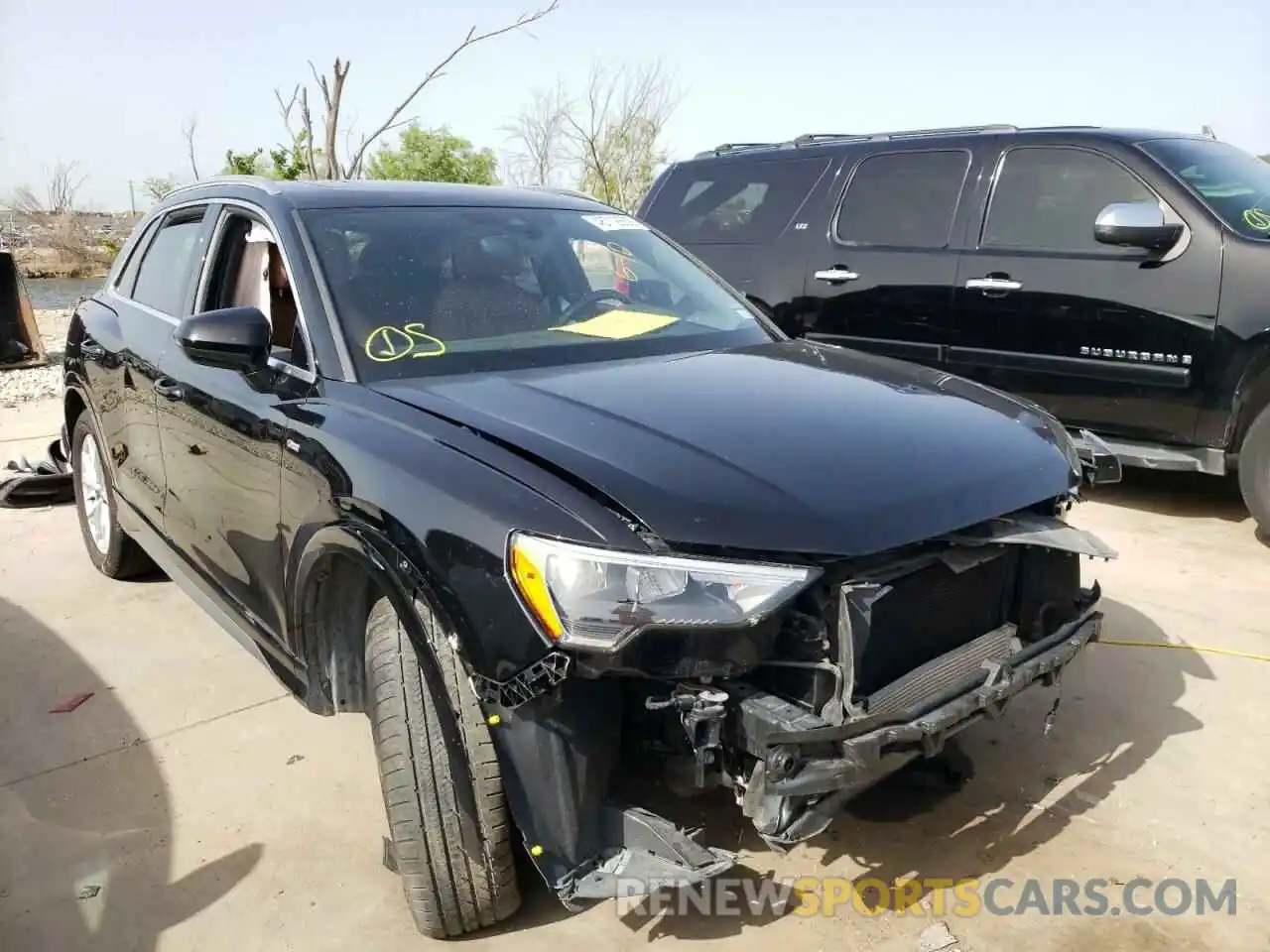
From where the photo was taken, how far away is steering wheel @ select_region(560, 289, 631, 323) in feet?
10.7

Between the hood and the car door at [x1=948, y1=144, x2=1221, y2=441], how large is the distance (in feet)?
8.18

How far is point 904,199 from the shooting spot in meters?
5.96

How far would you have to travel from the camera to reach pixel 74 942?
2.51 meters

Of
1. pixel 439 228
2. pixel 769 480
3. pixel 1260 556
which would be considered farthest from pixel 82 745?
pixel 1260 556

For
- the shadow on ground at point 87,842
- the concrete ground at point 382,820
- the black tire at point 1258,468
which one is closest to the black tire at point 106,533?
the concrete ground at point 382,820

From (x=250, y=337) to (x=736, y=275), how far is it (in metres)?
4.20

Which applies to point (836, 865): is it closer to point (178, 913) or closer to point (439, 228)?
point (178, 913)

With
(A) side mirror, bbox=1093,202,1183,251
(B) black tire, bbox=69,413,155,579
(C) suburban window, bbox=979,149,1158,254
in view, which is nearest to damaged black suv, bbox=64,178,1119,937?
(B) black tire, bbox=69,413,155,579

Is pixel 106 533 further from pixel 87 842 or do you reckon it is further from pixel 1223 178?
pixel 1223 178

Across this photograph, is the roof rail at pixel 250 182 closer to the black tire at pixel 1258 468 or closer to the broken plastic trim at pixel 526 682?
the broken plastic trim at pixel 526 682

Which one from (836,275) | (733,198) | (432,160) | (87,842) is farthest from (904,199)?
(432,160)

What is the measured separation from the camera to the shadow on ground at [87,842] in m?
2.58

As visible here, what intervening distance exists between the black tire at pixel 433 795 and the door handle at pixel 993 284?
13.6 feet

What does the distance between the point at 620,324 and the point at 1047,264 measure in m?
3.06
